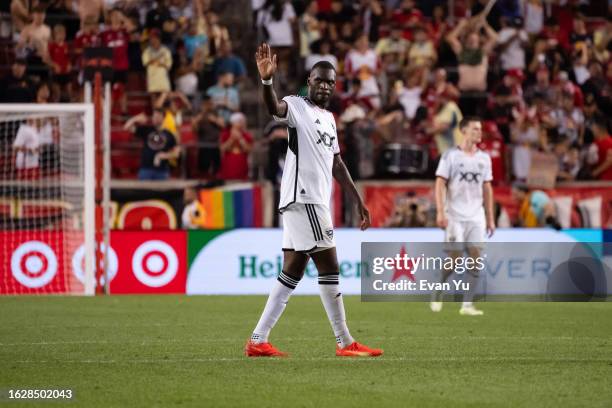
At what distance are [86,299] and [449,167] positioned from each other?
A: 6024 millimetres

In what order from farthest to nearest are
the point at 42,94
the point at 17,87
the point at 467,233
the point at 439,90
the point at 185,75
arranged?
the point at 185,75 < the point at 439,90 < the point at 17,87 < the point at 42,94 < the point at 467,233

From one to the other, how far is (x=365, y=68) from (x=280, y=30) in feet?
7.03

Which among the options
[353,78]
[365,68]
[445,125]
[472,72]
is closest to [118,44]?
[353,78]

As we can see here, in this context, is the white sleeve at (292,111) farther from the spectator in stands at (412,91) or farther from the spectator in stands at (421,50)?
the spectator in stands at (421,50)

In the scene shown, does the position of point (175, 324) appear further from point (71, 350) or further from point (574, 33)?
point (574, 33)

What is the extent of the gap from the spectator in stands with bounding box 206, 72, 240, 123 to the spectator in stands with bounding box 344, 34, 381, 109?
7.62 ft

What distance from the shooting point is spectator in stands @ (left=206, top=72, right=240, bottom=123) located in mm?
23688

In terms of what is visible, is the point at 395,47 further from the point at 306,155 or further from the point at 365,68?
the point at 306,155

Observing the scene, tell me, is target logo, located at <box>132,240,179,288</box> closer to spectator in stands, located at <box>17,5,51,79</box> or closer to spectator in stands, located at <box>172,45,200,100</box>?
spectator in stands, located at <box>172,45,200,100</box>

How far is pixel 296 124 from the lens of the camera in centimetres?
948

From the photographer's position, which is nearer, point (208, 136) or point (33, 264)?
point (33, 264)

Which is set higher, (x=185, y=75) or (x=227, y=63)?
(x=227, y=63)

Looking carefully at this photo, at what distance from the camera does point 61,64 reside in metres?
24.0

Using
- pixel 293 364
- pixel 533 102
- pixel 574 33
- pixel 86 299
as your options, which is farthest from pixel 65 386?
pixel 574 33
